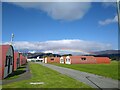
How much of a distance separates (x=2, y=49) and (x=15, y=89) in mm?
10016

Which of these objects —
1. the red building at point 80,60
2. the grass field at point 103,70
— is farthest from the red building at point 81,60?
the grass field at point 103,70

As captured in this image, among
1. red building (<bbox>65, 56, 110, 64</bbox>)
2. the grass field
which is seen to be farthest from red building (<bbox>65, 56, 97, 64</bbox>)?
the grass field

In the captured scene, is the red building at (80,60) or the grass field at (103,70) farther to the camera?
the red building at (80,60)

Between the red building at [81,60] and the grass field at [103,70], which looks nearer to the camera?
the grass field at [103,70]

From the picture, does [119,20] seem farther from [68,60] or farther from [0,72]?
[68,60]

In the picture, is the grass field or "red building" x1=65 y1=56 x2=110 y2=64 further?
"red building" x1=65 y1=56 x2=110 y2=64

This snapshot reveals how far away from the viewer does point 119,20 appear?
10.4m

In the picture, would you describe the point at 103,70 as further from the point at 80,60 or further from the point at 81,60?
the point at 81,60

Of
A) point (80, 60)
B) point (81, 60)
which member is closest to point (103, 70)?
point (80, 60)

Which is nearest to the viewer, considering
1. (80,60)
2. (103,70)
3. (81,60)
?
(103,70)

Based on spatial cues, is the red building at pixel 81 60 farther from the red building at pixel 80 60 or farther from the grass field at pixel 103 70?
the grass field at pixel 103 70

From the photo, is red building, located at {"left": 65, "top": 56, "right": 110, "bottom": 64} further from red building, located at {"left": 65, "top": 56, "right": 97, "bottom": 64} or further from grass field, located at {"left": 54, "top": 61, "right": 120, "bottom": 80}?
grass field, located at {"left": 54, "top": 61, "right": 120, "bottom": 80}

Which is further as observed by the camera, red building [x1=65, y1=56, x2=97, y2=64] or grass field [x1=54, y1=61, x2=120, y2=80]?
red building [x1=65, y1=56, x2=97, y2=64]

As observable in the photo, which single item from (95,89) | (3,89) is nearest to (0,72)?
(3,89)
